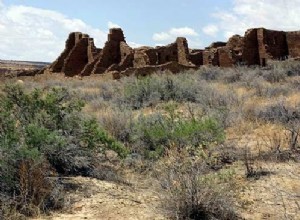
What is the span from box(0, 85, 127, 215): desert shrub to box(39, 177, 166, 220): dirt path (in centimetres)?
33

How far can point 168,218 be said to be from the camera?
5074 millimetres

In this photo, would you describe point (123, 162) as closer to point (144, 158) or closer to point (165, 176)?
point (144, 158)

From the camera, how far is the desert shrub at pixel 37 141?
521 centimetres

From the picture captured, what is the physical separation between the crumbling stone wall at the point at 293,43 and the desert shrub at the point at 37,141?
96.2ft

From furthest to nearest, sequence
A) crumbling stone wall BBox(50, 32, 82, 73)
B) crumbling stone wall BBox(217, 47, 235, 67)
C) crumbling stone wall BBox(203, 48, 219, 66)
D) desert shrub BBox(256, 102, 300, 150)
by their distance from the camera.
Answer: crumbling stone wall BBox(50, 32, 82, 73), crumbling stone wall BBox(203, 48, 219, 66), crumbling stone wall BBox(217, 47, 235, 67), desert shrub BBox(256, 102, 300, 150)

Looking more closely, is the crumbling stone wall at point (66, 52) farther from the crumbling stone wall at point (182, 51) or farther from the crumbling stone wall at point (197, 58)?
the crumbling stone wall at point (197, 58)

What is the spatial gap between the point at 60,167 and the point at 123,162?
125 cm

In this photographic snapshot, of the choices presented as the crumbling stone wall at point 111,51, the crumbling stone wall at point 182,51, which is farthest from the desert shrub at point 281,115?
the crumbling stone wall at point 111,51

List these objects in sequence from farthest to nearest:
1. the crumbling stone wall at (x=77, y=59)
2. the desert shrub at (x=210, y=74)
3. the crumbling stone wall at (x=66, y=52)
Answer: the crumbling stone wall at (x=66, y=52)
the crumbling stone wall at (x=77, y=59)
the desert shrub at (x=210, y=74)

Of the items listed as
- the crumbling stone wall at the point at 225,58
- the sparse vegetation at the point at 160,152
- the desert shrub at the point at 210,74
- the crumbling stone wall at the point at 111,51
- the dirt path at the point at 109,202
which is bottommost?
the dirt path at the point at 109,202

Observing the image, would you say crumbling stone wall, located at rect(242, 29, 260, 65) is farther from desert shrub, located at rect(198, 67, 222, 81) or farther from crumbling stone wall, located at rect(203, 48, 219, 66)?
desert shrub, located at rect(198, 67, 222, 81)

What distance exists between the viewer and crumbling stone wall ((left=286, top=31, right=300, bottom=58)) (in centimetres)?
3406

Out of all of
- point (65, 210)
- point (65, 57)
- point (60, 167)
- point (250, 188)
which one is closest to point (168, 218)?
point (65, 210)

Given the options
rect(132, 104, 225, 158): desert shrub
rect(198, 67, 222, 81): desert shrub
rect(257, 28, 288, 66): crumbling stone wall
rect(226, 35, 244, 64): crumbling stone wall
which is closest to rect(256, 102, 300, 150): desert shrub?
rect(132, 104, 225, 158): desert shrub
